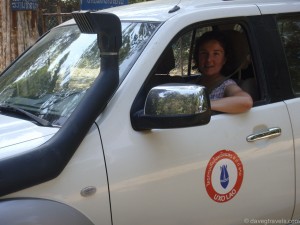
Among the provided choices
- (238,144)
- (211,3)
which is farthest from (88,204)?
(211,3)

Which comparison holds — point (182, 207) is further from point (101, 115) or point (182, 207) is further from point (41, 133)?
point (41, 133)

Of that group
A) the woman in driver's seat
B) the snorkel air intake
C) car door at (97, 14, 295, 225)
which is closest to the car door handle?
car door at (97, 14, 295, 225)

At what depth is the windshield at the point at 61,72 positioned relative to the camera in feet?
8.21

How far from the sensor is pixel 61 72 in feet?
9.14

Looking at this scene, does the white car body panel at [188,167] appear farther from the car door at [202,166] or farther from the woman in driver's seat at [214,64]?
the woman in driver's seat at [214,64]

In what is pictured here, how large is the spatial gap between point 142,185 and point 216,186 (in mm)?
468

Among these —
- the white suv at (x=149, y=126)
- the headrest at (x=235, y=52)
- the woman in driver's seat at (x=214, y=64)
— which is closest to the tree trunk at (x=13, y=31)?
the white suv at (x=149, y=126)

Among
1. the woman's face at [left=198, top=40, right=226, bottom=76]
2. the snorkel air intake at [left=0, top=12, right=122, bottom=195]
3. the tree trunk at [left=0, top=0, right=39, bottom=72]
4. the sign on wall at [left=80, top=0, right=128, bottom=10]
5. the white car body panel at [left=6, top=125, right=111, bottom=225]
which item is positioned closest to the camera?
the snorkel air intake at [left=0, top=12, right=122, bottom=195]

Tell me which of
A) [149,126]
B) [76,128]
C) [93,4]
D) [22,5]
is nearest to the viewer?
[76,128]

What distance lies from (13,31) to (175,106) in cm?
639

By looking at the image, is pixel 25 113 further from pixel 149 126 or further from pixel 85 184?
pixel 149 126

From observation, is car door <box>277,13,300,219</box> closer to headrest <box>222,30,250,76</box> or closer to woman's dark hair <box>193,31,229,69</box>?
headrest <box>222,30,250,76</box>

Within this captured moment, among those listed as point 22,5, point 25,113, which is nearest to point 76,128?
point 25,113

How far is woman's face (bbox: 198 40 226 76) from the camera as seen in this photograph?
3.26m
